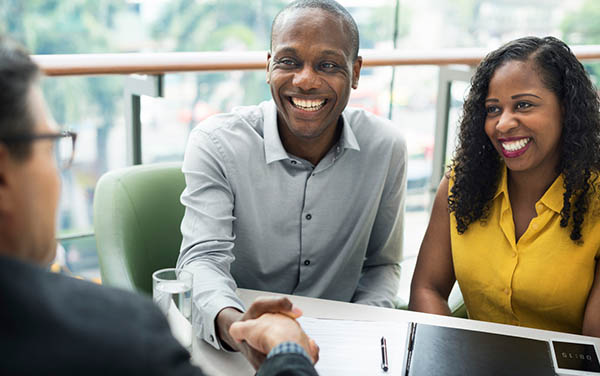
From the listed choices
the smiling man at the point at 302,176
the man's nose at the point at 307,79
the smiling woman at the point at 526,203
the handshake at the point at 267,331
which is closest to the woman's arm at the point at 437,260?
the smiling woman at the point at 526,203

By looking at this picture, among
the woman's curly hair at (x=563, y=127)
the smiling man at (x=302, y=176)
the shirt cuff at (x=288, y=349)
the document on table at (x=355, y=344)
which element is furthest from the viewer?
the smiling man at (x=302, y=176)

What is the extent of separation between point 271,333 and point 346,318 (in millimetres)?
316

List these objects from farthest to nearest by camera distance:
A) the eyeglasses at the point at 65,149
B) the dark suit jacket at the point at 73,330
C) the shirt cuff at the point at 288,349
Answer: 1. the shirt cuff at the point at 288,349
2. the eyeglasses at the point at 65,149
3. the dark suit jacket at the point at 73,330

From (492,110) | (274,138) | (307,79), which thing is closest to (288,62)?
(307,79)

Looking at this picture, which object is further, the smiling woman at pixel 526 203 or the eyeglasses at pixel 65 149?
the smiling woman at pixel 526 203

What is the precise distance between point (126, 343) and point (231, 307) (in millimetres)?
708

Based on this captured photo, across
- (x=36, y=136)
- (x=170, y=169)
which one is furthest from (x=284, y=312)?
(x=170, y=169)

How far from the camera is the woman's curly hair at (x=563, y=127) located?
5.22 feet

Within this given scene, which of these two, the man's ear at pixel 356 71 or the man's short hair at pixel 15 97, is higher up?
the man's short hair at pixel 15 97

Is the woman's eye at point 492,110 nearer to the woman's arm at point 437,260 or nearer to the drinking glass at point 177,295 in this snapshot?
the woman's arm at point 437,260

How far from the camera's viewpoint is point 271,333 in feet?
3.51

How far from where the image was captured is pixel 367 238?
184cm

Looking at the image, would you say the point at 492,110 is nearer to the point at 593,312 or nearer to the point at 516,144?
the point at 516,144

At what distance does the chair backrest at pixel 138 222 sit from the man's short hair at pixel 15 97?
104cm
